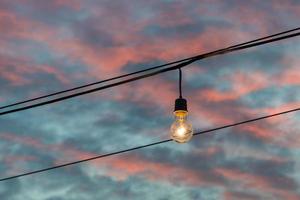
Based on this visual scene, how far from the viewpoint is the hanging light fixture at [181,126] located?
1034 centimetres

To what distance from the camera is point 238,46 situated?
375 inches

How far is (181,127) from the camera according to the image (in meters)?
10.4

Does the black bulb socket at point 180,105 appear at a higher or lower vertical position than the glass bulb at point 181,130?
higher

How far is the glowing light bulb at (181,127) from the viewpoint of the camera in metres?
10.3

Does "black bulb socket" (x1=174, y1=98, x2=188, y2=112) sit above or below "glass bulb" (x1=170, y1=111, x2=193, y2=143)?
above

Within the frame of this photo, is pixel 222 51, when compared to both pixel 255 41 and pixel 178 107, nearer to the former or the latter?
pixel 255 41

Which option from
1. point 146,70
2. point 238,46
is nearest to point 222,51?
point 238,46

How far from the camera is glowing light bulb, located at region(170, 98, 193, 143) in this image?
1034cm

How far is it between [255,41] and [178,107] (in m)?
1.79

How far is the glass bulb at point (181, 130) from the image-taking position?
1034cm

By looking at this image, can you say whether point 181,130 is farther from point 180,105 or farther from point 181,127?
point 180,105

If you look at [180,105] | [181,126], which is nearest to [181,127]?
[181,126]

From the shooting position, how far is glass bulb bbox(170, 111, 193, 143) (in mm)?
10336

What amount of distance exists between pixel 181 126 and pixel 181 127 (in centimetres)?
2
